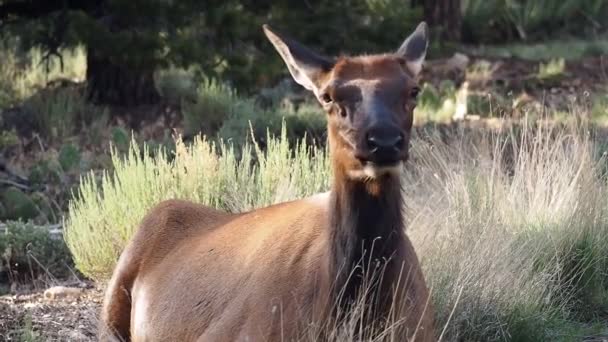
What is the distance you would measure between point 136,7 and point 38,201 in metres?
3.22

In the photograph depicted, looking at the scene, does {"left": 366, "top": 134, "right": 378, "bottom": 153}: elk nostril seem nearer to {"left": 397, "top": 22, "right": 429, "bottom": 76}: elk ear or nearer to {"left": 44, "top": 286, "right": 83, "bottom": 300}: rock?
{"left": 397, "top": 22, "right": 429, "bottom": 76}: elk ear

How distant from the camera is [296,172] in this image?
8.37 m

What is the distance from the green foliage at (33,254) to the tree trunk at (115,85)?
6.93 metres

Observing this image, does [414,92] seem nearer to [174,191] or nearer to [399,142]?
[399,142]

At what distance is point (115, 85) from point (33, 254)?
24.4 feet

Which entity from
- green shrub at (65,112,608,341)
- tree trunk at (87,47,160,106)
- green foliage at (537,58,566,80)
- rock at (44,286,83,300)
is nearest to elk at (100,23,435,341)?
green shrub at (65,112,608,341)

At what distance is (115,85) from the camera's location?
16.3 m

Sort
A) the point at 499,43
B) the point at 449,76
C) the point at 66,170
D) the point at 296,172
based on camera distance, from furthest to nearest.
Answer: the point at 499,43 → the point at 449,76 → the point at 66,170 → the point at 296,172

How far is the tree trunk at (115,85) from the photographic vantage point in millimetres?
16234

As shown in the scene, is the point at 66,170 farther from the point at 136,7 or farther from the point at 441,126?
the point at 441,126

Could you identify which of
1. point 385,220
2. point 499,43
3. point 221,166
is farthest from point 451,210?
point 499,43

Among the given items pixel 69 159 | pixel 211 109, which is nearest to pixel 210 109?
pixel 211 109

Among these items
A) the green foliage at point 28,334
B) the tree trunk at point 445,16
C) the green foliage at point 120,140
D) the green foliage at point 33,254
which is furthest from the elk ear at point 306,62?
the tree trunk at point 445,16

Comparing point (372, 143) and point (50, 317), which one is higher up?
point (372, 143)
